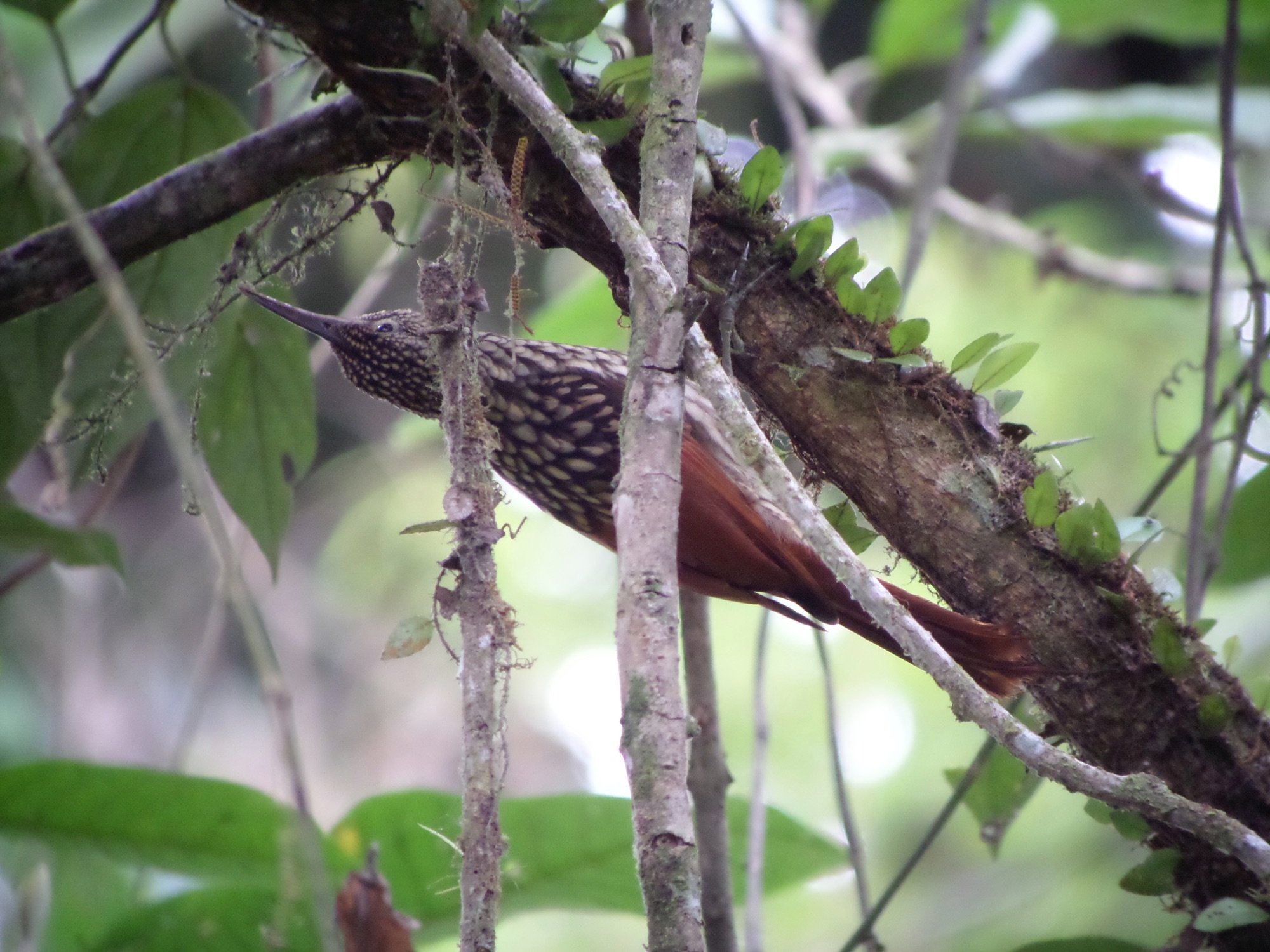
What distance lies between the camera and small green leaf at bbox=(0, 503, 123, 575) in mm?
1685

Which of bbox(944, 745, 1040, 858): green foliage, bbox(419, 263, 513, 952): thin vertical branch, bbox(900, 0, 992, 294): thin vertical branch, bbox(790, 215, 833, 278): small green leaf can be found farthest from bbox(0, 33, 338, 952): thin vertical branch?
bbox(900, 0, 992, 294): thin vertical branch

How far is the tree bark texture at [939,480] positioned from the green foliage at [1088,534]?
0.02 metres

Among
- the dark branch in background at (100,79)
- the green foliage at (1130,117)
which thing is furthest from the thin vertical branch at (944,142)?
the dark branch in background at (100,79)

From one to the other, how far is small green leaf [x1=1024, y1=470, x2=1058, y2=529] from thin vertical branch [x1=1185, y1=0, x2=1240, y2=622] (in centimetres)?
38

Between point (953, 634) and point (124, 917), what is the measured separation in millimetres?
1355

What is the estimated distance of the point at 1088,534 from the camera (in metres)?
1.28

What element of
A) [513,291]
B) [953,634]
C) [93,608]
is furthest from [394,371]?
[93,608]

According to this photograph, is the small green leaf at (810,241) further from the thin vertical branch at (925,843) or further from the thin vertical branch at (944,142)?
the thin vertical branch at (944,142)

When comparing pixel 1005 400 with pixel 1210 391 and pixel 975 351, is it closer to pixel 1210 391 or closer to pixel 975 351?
pixel 975 351

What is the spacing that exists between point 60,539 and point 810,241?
1244 mm

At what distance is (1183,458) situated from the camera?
5.48 feet

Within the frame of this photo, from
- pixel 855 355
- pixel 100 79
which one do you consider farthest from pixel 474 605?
pixel 100 79

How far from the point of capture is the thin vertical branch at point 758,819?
1.67m

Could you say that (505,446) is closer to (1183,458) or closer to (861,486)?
(861,486)
